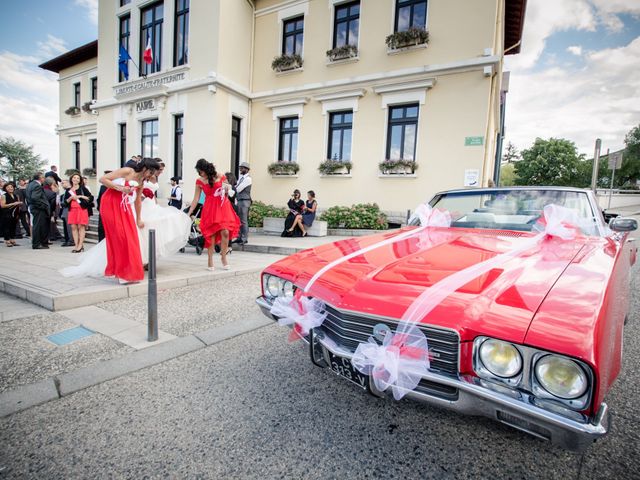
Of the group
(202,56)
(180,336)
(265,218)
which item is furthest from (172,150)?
(180,336)

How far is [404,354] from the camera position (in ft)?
4.92

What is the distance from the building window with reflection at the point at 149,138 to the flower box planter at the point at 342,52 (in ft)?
24.7

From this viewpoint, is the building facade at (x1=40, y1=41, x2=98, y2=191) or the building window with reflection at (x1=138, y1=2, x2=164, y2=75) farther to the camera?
the building facade at (x1=40, y1=41, x2=98, y2=191)

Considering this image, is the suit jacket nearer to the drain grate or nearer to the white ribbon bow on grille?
the drain grate

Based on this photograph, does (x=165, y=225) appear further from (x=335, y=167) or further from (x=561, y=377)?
(x=335, y=167)

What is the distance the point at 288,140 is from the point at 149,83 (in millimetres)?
6094

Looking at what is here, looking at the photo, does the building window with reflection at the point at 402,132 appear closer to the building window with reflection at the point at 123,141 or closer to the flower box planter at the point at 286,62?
the flower box planter at the point at 286,62

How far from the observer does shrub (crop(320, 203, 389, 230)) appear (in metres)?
10.4

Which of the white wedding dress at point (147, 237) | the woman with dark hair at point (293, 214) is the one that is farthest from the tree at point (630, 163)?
the white wedding dress at point (147, 237)

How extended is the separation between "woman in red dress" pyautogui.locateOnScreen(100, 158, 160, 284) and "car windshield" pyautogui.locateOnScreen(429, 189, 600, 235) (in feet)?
12.9

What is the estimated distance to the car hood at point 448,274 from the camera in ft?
4.56

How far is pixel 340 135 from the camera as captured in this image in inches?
472

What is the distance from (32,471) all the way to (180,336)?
1.62m

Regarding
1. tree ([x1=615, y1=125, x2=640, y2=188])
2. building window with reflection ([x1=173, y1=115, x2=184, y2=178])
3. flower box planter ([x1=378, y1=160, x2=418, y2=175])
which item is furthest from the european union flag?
tree ([x1=615, y1=125, x2=640, y2=188])
